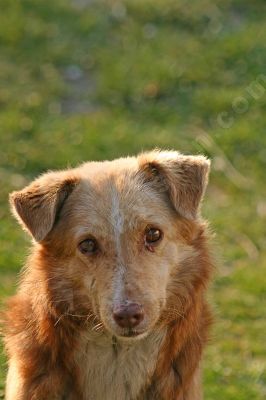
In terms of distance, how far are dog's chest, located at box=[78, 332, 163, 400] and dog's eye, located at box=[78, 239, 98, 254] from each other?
60cm

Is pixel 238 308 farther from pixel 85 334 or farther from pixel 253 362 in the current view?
pixel 85 334

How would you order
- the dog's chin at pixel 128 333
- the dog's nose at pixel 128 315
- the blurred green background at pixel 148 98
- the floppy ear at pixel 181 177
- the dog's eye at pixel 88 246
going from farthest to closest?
1. the blurred green background at pixel 148 98
2. the floppy ear at pixel 181 177
3. the dog's eye at pixel 88 246
4. the dog's chin at pixel 128 333
5. the dog's nose at pixel 128 315

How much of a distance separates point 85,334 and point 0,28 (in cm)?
740

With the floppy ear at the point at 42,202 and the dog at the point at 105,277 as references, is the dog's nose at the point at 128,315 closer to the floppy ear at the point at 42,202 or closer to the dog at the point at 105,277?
the dog at the point at 105,277

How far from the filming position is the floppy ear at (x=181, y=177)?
21.9 ft

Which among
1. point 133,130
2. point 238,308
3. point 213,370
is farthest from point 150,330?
point 133,130

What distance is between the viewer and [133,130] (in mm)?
12047

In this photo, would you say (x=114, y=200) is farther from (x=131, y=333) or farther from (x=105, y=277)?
(x=131, y=333)

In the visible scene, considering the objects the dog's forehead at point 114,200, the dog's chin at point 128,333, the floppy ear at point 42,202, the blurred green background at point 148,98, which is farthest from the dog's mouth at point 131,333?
the blurred green background at point 148,98

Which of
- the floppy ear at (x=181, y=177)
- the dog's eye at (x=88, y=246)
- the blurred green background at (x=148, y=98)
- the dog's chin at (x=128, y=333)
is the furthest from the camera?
the blurred green background at (x=148, y=98)

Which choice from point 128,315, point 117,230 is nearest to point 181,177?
point 117,230

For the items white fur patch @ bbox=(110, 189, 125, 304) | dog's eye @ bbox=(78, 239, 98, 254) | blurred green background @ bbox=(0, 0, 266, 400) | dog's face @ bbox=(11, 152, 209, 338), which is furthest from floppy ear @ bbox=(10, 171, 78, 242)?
blurred green background @ bbox=(0, 0, 266, 400)

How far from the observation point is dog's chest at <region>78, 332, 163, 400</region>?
675cm

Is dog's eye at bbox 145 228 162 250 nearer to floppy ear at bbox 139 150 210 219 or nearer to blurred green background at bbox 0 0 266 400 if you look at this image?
floppy ear at bbox 139 150 210 219
